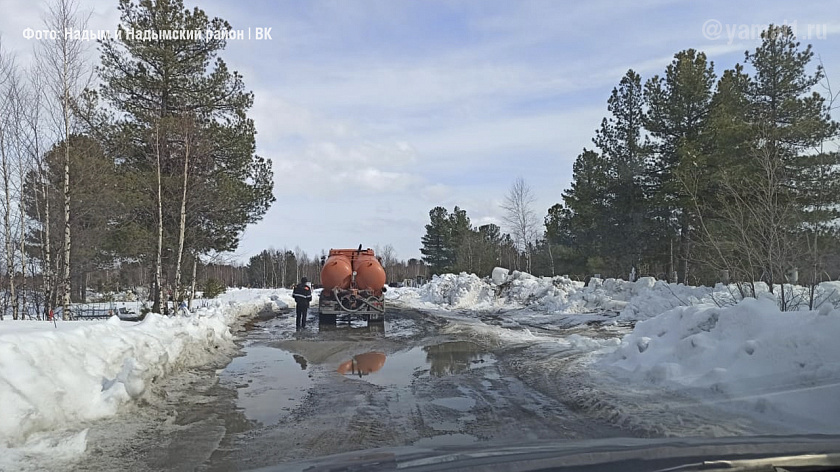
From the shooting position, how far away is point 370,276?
73.5ft

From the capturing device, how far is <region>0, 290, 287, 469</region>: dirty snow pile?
18.1 feet

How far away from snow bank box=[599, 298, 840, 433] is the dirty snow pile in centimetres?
721

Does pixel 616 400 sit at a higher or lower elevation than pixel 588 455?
lower

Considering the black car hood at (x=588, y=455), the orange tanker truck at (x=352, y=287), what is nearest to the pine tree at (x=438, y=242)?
the orange tanker truck at (x=352, y=287)

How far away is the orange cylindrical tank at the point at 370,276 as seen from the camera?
22344 millimetres

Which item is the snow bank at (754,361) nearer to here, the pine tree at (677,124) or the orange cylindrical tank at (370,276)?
the orange cylindrical tank at (370,276)

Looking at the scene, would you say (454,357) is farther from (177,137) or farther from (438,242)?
(438,242)

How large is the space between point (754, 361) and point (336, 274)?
53.6 feet

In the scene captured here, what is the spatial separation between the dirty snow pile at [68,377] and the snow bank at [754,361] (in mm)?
7213

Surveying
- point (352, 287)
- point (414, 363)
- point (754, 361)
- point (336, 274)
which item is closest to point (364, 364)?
point (414, 363)

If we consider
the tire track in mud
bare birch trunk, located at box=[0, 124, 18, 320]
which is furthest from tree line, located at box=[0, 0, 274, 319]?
the tire track in mud

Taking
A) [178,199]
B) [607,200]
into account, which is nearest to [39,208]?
[178,199]

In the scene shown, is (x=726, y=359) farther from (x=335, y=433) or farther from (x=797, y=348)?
(x=335, y=433)

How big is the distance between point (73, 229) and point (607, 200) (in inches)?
1005
